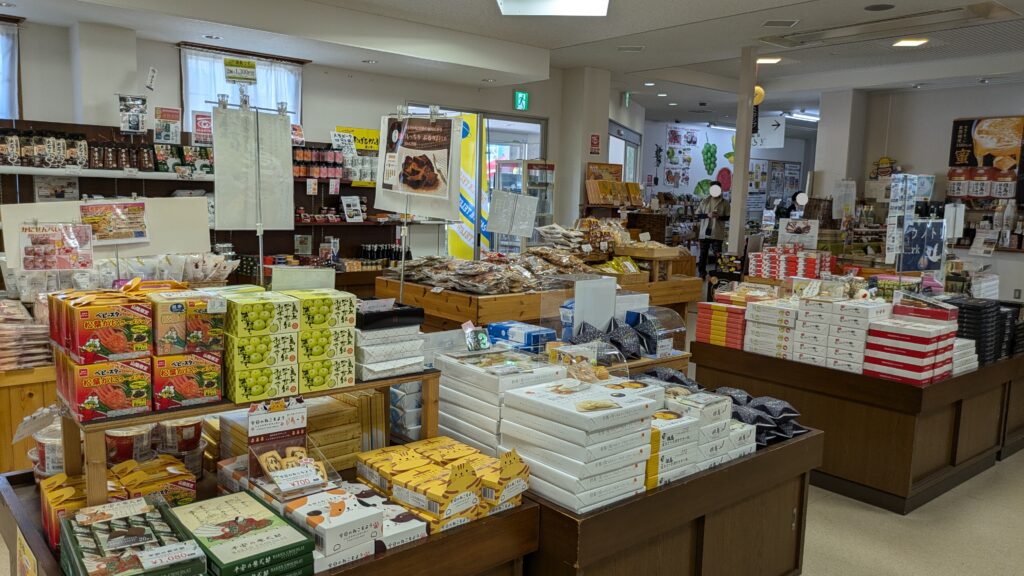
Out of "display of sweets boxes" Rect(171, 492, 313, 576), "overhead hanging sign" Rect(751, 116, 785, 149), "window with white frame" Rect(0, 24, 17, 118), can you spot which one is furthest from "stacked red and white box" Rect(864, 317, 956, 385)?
"overhead hanging sign" Rect(751, 116, 785, 149)

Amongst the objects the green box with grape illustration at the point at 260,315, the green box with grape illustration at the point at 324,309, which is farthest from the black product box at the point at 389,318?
the green box with grape illustration at the point at 260,315

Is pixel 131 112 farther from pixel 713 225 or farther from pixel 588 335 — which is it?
pixel 713 225

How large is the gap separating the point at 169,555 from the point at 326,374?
70 cm

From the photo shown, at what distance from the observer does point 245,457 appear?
2.24 m

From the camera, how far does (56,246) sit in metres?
4.03

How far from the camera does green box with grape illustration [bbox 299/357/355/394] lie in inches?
84.3

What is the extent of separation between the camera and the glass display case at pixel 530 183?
9469mm

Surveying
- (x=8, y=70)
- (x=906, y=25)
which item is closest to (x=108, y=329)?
(x=8, y=70)

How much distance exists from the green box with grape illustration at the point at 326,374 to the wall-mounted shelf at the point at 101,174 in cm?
496

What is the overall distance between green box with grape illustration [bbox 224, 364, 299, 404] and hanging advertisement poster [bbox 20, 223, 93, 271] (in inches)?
106

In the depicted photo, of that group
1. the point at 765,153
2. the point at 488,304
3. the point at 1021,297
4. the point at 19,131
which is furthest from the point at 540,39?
the point at 765,153

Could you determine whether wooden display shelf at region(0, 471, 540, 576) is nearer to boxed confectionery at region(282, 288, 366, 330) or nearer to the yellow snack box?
the yellow snack box

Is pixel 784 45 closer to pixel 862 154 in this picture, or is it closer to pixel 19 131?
pixel 862 154

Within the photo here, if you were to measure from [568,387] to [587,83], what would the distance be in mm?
8134
